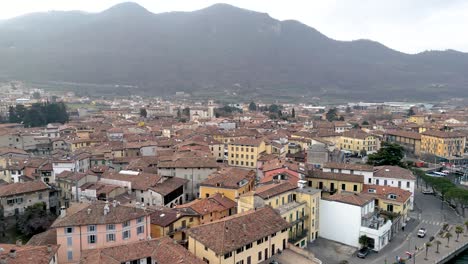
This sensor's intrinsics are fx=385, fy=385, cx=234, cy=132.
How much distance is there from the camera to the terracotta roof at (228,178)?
45.2m

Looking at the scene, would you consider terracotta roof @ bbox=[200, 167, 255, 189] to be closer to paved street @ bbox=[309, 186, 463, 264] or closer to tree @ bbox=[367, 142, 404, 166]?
paved street @ bbox=[309, 186, 463, 264]

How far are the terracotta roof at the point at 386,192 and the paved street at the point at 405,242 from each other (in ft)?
12.0

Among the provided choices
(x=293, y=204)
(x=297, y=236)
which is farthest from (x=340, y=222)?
(x=293, y=204)

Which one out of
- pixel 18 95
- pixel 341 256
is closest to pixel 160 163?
pixel 341 256

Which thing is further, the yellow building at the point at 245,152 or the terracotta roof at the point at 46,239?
the yellow building at the point at 245,152

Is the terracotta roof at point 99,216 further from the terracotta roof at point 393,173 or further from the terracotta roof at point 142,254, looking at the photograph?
the terracotta roof at point 393,173

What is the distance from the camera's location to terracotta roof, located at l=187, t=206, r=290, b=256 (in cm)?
2891

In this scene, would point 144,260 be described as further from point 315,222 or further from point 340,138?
point 340,138

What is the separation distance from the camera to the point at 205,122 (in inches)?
4592

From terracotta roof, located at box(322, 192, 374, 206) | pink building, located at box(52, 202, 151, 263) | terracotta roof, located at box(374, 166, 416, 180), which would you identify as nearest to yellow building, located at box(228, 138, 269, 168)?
terracotta roof, located at box(374, 166, 416, 180)

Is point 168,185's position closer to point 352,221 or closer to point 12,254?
point 352,221

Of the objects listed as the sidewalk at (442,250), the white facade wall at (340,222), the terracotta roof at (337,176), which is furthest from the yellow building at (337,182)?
the sidewalk at (442,250)

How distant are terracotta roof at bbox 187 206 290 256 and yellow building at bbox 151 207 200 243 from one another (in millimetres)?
5029

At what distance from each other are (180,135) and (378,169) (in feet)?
153
